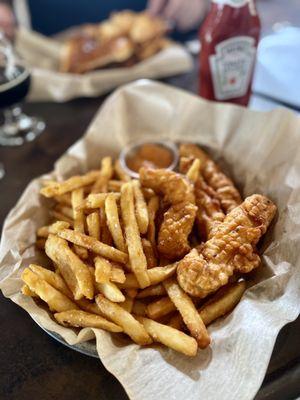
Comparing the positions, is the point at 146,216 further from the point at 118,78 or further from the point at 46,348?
the point at 118,78

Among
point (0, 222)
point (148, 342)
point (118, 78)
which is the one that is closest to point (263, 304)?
point (148, 342)

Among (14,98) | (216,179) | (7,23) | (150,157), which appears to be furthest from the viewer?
(7,23)

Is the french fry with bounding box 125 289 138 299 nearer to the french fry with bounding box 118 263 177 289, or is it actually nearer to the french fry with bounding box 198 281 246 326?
the french fry with bounding box 118 263 177 289

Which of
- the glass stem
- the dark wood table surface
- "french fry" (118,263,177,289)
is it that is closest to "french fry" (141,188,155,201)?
"french fry" (118,263,177,289)

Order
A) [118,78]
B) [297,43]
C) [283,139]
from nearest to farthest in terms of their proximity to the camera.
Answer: [283,139], [297,43], [118,78]

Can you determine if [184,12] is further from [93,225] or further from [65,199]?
[93,225]

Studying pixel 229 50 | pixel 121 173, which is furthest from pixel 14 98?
Answer: pixel 229 50

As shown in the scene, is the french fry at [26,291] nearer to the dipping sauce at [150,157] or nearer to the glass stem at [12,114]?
the dipping sauce at [150,157]
